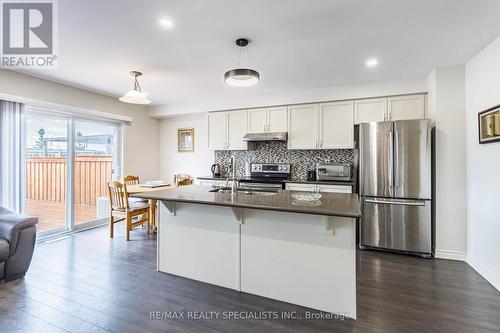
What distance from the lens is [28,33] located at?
2467 millimetres

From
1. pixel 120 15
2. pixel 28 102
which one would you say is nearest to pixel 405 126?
pixel 120 15

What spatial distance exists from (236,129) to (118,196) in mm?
2416

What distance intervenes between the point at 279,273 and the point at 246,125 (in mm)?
3172

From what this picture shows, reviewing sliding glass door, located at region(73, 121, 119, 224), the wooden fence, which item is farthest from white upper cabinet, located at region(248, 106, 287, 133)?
the wooden fence

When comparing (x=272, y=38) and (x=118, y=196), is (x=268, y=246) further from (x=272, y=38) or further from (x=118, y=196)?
(x=118, y=196)

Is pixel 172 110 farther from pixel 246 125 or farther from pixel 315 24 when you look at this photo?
pixel 315 24

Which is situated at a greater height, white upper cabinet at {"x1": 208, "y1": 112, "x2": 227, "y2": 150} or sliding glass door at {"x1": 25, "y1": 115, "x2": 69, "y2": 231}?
white upper cabinet at {"x1": 208, "y1": 112, "x2": 227, "y2": 150}

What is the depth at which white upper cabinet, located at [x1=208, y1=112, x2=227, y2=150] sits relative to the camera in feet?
16.7

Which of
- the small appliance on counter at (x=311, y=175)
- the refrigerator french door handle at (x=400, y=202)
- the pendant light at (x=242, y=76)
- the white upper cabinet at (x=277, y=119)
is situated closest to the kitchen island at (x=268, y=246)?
the pendant light at (x=242, y=76)

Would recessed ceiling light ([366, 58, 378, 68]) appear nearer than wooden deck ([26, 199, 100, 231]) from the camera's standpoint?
Yes

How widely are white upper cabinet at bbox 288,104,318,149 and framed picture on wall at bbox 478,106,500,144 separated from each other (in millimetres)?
2108

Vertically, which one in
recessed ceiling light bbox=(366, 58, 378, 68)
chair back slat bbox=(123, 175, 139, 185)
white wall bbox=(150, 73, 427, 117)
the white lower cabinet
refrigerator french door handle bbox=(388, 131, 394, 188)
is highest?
recessed ceiling light bbox=(366, 58, 378, 68)

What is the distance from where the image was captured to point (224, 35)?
2.47 meters

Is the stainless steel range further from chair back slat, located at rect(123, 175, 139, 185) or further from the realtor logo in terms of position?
the realtor logo
